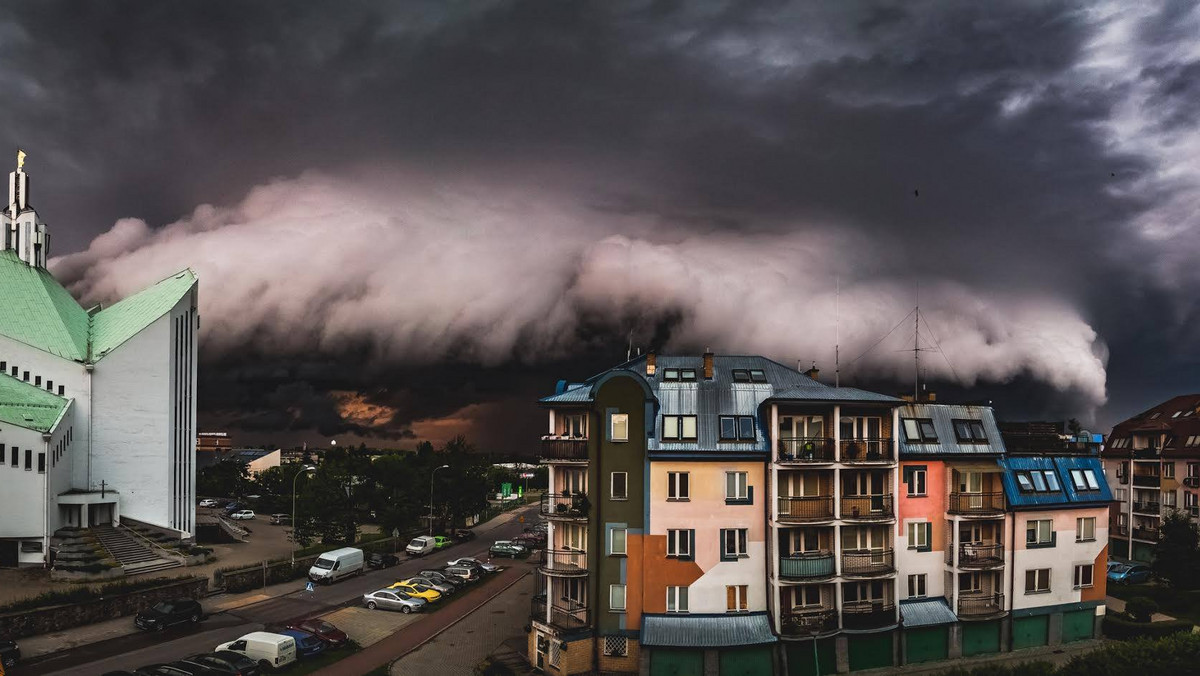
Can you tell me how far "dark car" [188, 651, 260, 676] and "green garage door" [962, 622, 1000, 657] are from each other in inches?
1588

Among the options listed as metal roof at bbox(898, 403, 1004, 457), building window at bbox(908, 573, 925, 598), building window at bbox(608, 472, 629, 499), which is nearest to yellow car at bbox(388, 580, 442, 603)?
building window at bbox(608, 472, 629, 499)

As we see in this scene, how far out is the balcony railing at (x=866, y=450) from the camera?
4631 centimetres

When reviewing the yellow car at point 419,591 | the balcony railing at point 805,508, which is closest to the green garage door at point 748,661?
the balcony railing at point 805,508

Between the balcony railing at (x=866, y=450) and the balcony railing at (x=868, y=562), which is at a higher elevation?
the balcony railing at (x=866, y=450)

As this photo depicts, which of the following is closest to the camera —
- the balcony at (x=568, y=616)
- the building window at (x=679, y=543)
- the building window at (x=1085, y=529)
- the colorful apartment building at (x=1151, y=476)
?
the balcony at (x=568, y=616)

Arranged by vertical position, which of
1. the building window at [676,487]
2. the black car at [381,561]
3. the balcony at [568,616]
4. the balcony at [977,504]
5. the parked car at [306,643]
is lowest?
the black car at [381,561]

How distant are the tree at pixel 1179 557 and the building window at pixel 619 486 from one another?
183 ft

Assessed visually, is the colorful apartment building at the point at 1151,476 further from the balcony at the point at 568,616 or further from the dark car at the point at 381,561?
the dark car at the point at 381,561

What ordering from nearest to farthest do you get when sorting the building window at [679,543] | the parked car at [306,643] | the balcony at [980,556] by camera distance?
the building window at [679,543] → the parked car at [306,643] → the balcony at [980,556]

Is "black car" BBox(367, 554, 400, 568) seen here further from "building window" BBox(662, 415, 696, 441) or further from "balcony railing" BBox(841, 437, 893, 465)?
"balcony railing" BBox(841, 437, 893, 465)

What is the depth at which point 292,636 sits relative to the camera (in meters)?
47.2

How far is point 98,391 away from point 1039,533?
8797cm

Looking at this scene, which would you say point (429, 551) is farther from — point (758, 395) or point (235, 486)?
point (235, 486)

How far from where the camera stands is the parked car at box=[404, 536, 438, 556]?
86.7 m
